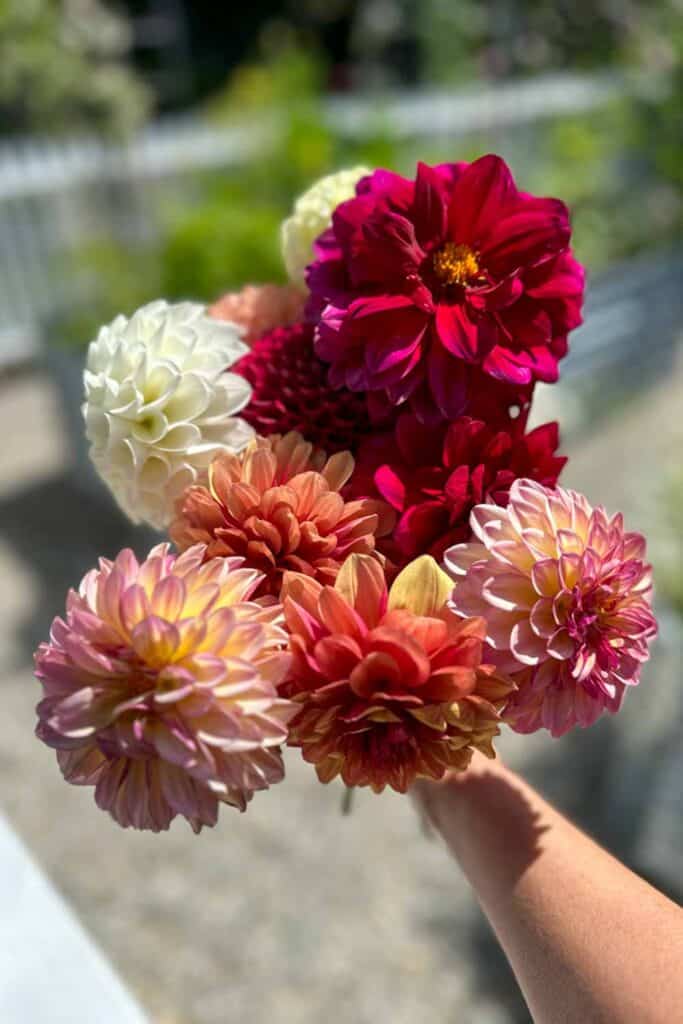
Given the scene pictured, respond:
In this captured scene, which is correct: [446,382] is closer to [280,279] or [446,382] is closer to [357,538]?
[357,538]

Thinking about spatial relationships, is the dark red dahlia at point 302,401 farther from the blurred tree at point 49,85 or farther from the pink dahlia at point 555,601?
the blurred tree at point 49,85

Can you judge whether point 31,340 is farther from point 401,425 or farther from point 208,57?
point 208,57

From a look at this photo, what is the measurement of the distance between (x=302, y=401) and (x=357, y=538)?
0.32ft

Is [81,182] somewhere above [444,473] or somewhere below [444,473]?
below

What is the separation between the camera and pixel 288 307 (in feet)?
1.86

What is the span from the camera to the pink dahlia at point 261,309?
1.82 feet

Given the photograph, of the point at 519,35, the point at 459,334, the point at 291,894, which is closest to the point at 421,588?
the point at 459,334

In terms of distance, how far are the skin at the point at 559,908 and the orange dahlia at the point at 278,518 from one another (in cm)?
28

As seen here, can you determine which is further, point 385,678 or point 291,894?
point 291,894

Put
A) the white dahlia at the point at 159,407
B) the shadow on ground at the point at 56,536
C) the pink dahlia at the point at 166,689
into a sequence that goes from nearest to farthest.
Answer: the pink dahlia at the point at 166,689
the white dahlia at the point at 159,407
the shadow on ground at the point at 56,536

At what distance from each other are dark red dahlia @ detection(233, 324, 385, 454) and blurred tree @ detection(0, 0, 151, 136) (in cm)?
→ 313

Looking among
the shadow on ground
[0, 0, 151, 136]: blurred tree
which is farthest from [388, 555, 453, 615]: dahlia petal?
[0, 0, 151, 136]: blurred tree

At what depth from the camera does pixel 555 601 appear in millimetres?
375

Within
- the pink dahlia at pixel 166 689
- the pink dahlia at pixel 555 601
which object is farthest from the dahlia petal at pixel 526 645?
the pink dahlia at pixel 166 689
